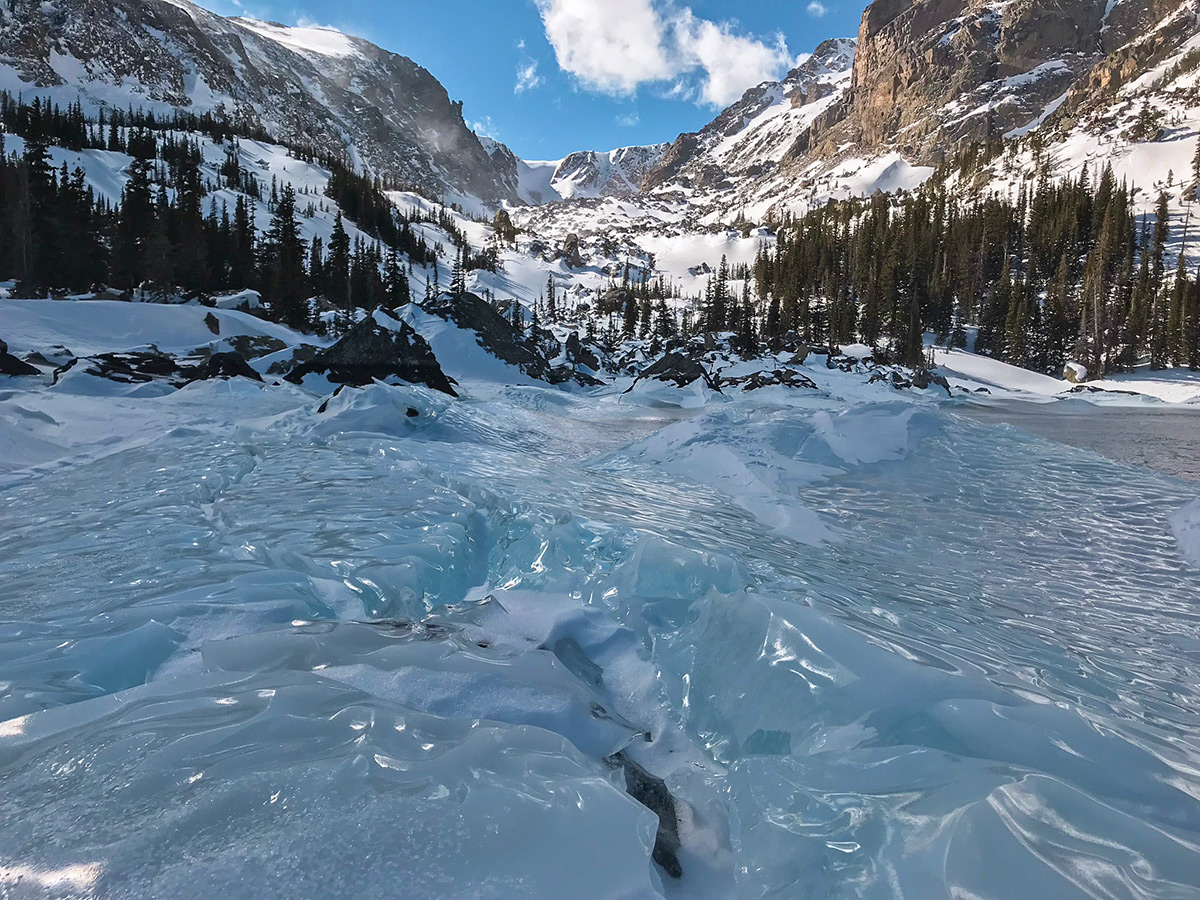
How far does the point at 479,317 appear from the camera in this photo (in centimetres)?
2689

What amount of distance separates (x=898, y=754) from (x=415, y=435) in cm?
976

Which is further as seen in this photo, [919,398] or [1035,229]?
[1035,229]

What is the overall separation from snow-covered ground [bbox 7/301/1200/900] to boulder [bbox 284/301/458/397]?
33.6ft

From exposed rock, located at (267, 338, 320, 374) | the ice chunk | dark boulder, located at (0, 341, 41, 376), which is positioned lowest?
the ice chunk

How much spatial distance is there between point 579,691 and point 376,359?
16088 millimetres

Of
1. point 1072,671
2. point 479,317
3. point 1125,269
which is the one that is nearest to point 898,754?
point 1072,671

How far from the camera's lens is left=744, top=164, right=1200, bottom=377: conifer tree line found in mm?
48156

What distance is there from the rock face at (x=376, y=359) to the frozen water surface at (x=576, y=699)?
429 inches

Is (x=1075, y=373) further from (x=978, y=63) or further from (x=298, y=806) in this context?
(x=978, y=63)

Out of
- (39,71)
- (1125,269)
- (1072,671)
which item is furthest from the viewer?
(39,71)

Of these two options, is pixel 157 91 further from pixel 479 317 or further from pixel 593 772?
pixel 593 772

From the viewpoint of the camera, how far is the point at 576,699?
7.94 feet

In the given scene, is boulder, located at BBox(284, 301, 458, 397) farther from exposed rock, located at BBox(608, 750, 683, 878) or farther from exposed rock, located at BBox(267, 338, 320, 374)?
exposed rock, located at BBox(608, 750, 683, 878)

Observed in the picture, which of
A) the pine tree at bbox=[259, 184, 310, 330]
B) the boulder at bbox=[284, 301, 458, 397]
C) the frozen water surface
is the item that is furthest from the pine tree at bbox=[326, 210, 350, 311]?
the frozen water surface
